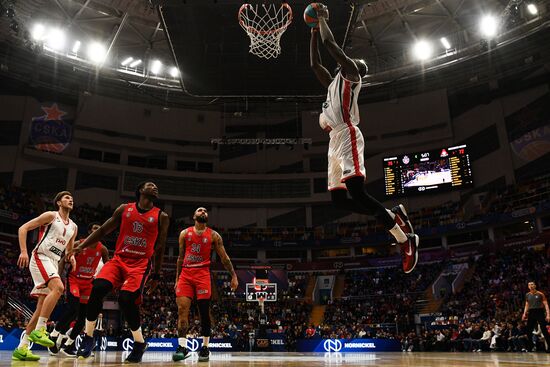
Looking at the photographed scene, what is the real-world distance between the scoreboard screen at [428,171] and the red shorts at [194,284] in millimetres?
27136

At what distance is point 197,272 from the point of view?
757 centimetres

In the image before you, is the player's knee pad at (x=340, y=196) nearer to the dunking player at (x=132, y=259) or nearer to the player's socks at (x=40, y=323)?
the dunking player at (x=132, y=259)

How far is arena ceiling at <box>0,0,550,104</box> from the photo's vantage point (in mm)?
16141

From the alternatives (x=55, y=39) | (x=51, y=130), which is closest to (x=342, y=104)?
(x=55, y=39)

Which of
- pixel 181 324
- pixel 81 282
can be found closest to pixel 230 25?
pixel 81 282

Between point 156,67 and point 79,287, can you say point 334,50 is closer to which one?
point 79,287

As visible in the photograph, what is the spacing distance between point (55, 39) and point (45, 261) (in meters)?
25.0

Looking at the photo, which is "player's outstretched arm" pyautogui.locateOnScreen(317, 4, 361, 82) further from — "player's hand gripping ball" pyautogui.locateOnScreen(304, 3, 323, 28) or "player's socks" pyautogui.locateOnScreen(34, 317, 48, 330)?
"player's socks" pyautogui.locateOnScreen(34, 317, 48, 330)

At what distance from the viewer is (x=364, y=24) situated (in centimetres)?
2645

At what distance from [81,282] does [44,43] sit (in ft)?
76.8

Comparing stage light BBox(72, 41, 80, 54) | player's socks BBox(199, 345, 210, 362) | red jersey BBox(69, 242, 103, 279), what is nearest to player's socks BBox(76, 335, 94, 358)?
player's socks BBox(199, 345, 210, 362)

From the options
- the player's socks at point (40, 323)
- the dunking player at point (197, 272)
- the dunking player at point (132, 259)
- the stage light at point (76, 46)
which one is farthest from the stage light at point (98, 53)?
the dunking player at point (132, 259)

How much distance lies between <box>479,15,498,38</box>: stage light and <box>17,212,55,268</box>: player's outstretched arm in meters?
25.5

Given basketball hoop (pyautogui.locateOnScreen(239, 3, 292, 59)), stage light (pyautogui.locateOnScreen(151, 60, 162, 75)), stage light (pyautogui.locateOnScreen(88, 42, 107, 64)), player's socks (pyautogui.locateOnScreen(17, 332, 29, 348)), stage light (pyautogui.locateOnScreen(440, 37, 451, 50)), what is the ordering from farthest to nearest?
stage light (pyautogui.locateOnScreen(151, 60, 162, 75))
stage light (pyautogui.locateOnScreen(440, 37, 451, 50))
stage light (pyautogui.locateOnScreen(88, 42, 107, 64))
basketball hoop (pyautogui.locateOnScreen(239, 3, 292, 59))
player's socks (pyautogui.locateOnScreen(17, 332, 29, 348))
